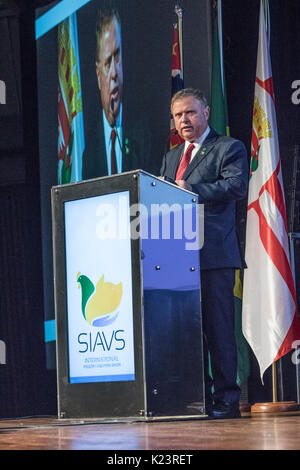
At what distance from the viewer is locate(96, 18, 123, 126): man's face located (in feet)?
14.1

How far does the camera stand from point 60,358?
2426 mm

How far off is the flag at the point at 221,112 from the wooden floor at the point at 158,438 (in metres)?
1.57

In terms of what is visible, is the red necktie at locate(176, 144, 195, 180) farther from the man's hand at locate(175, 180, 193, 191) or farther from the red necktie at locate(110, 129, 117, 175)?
the red necktie at locate(110, 129, 117, 175)

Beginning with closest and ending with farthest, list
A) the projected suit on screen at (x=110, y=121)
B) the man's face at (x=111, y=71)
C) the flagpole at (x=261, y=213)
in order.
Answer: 1. the flagpole at (x=261, y=213)
2. the projected suit on screen at (x=110, y=121)
3. the man's face at (x=111, y=71)

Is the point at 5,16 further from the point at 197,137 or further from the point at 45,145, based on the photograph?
the point at 197,137

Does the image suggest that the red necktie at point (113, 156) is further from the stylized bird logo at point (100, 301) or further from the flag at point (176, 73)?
the stylized bird logo at point (100, 301)

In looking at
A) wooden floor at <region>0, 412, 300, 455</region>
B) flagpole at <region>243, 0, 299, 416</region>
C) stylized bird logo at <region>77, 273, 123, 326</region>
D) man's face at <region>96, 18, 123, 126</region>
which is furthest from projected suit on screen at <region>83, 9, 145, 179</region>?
wooden floor at <region>0, 412, 300, 455</region>

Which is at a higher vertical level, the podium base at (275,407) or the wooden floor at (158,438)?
the wooden floor at (158,438)

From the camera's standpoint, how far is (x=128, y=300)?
2.30 m

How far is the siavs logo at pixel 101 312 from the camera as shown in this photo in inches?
90.6

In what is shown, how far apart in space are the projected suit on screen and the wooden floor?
2.24 meters

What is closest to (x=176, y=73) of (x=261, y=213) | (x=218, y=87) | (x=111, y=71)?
(x=218, y=87)

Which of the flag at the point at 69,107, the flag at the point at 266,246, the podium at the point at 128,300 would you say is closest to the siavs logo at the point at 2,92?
the flag at the point at 69,107
